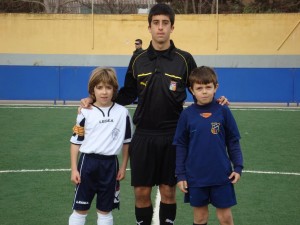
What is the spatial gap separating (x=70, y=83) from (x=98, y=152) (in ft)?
52.2

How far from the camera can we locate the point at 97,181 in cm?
505

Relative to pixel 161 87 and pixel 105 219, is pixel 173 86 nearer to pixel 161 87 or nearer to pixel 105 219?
pixel 161 87

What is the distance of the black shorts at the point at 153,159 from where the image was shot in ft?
16.8

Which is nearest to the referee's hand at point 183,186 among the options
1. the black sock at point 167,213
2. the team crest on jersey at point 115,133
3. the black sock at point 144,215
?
the black sock at point 167,213

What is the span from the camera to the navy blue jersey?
4.75 m

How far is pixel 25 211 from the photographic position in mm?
6609

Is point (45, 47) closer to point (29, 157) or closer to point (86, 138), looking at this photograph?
point (29, 157)

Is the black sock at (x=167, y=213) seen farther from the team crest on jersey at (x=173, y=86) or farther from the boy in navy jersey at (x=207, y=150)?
the team crest on jersey at (x=173, y=86)

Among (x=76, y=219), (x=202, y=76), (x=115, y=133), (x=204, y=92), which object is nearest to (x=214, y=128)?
(x=204, y=92)

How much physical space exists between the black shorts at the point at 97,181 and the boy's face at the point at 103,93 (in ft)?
1.55

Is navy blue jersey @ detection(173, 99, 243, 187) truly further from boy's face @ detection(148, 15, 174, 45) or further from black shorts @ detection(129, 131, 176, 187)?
boy's face @ detection(148, 15, 174, 45)

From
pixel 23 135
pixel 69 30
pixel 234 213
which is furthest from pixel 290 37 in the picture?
pixel 234 213

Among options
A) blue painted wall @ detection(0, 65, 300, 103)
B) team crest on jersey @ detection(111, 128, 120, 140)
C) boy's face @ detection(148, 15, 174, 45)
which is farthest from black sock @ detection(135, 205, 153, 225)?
blue painted wall @ detection(0, 65, 300, 103)

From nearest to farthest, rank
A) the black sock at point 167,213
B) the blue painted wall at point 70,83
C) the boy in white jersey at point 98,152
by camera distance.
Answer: the boy in white jersey at point 98,152 → the black sock at point 167,213 → the blue painted wall at point 70,83
